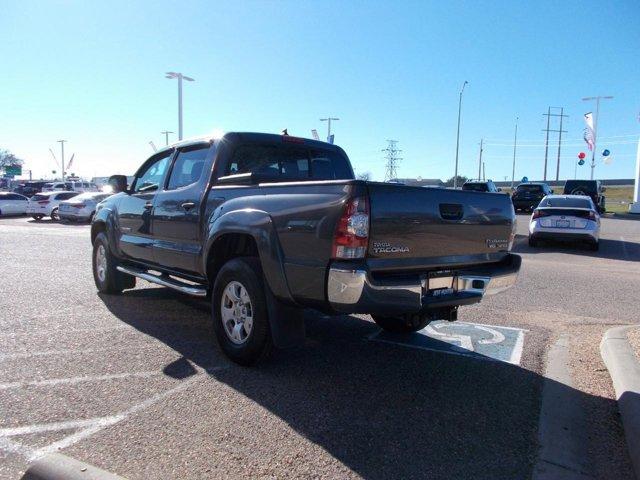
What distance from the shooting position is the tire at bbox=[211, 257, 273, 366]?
422 centimetres

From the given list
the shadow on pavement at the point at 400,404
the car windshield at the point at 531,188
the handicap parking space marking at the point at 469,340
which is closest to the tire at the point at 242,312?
the shadow on pavement at the point at 400,404

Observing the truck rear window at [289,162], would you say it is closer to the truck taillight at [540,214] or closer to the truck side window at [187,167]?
the truck side window at [187,167]

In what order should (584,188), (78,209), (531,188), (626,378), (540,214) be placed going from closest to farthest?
(626,378), (540,214), (78,209), (584,188), (531,188)

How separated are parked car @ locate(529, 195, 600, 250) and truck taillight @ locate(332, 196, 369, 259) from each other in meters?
12.0

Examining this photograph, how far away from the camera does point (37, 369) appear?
14.4 feet

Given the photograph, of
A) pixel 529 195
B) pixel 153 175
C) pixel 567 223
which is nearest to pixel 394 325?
pixel 153 175

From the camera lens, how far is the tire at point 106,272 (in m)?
7.21

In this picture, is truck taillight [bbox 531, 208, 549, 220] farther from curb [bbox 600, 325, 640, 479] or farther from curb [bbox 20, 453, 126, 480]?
curb [bbox 20, 453, 126, 480]

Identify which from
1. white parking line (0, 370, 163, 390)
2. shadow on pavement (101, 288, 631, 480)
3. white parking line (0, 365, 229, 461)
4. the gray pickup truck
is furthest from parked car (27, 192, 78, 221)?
white parking line (0, 365, 229, 461)

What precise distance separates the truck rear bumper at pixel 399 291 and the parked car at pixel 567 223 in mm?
10802

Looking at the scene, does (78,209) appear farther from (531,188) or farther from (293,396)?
(293,396)

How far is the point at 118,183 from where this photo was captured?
686 centimetres

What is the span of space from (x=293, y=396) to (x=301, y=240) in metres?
1.17

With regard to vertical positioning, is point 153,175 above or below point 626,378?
above
